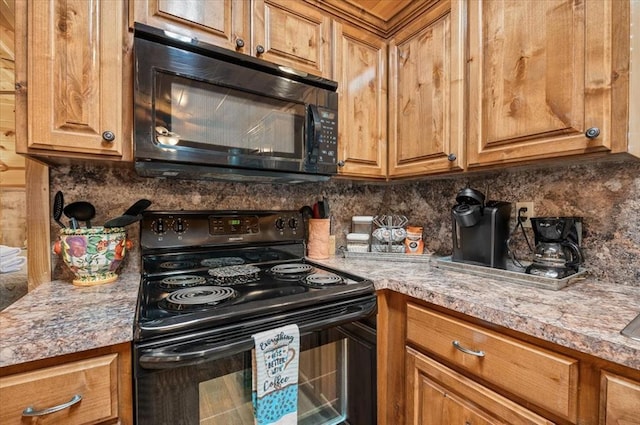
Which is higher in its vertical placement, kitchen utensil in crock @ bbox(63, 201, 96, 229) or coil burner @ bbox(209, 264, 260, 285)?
kitchen utensil in crock @ bbox(63, 201, 96, 229)

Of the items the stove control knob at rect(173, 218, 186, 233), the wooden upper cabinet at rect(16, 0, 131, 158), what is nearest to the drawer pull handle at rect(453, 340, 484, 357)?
the stove control knob at rect(173, 218, 186, 233)

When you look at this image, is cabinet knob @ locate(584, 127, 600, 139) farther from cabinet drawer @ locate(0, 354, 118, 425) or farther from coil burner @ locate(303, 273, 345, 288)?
cabinet drawer @ locate(0, 354, 118, 425)

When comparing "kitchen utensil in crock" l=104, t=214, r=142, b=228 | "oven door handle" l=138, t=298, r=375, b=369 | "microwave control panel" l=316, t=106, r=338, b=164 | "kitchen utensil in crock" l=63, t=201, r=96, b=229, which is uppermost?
"microwave control panel" l=316, t=106, r=338, b=164

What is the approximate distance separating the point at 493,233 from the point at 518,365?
55cm

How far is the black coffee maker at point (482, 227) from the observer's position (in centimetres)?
114

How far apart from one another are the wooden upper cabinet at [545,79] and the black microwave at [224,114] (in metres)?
0.61

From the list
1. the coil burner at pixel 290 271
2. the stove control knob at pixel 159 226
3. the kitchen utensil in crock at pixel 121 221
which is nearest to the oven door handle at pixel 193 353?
the coil burner at pixel 290 271

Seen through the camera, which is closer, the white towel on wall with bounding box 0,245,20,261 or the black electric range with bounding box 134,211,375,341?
the black electric range with bounding box 134,211,375,341

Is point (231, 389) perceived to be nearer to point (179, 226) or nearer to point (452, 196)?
point (179, 226)

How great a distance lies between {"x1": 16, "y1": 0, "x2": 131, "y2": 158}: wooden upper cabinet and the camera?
817 millimetres

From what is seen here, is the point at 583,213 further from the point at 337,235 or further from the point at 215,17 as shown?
the point at 215,17

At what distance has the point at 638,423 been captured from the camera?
21.2 inches

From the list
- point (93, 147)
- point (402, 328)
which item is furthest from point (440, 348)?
point (93, 147)

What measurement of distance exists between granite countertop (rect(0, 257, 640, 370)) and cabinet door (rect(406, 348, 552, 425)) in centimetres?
21
